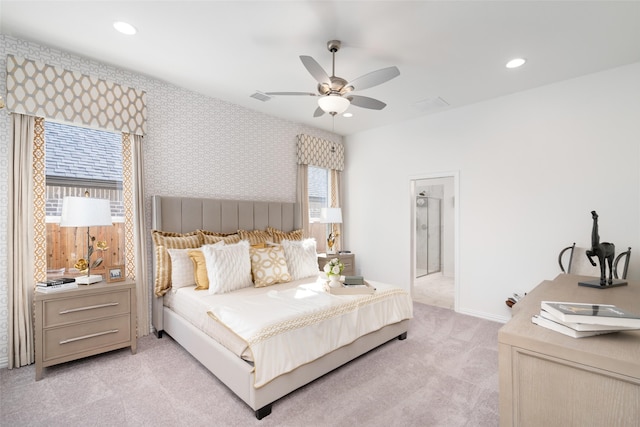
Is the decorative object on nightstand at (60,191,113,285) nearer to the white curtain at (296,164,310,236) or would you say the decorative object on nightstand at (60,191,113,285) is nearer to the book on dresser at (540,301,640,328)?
the white curtain at (296,164,310,236)

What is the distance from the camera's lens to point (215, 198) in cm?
379

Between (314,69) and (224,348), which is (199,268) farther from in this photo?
(314,69)

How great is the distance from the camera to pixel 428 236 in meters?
6.66

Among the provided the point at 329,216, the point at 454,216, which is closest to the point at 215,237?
the point at 329,216

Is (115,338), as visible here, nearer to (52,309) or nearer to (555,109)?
(52,309)

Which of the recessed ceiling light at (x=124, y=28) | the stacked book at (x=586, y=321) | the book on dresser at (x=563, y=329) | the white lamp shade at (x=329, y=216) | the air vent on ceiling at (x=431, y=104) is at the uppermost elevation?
the recessed ceiling light at (x=124, y=28)

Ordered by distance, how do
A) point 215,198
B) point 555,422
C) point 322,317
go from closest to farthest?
point 555,422, point 322,317, point 215,198

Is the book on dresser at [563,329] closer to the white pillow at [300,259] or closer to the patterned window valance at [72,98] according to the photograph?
the white pillow at [300,259]

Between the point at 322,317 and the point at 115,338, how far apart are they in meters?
1.94

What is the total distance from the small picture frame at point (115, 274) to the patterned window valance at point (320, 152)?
2830mm

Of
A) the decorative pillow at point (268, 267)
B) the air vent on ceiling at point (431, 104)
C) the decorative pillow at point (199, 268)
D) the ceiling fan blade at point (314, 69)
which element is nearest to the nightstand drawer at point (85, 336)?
the decorative pillow at point (199, 268)

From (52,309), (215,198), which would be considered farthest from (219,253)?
(52,309)

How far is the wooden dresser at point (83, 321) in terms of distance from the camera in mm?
2369

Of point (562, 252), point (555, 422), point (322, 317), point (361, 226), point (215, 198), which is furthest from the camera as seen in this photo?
point (361, 226)
